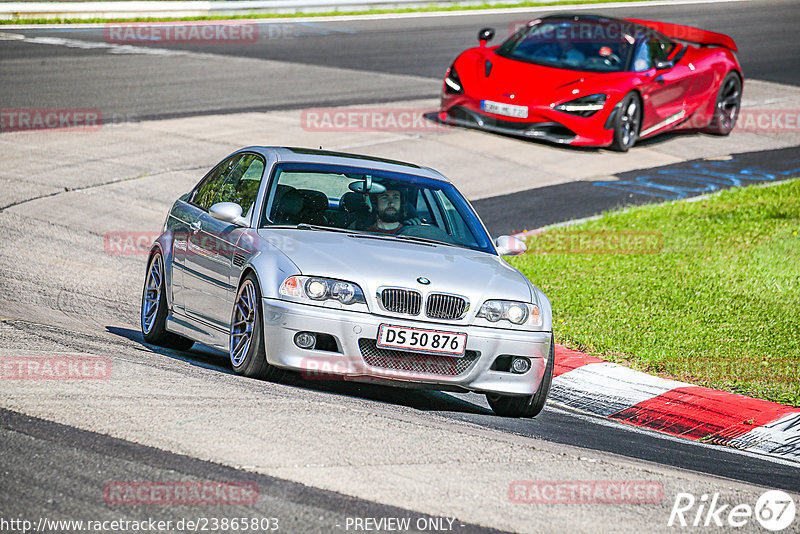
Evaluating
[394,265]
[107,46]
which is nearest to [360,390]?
[394,265]

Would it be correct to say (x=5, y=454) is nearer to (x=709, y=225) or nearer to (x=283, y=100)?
(x=709, y=225)

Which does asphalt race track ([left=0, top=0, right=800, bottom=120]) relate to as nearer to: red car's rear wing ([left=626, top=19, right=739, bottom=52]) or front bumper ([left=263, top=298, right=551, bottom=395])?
red car's rear wing ([left=626, top=19, right=739, bottom=52])

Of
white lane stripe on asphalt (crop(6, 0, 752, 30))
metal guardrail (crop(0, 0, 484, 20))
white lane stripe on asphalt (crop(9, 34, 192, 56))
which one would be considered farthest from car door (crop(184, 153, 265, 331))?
metal guardrail (crop(0, 0, 484, 20))

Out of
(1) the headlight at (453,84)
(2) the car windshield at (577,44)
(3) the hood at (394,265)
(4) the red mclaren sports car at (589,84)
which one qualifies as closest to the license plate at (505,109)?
(4) the red mclaren sports car at (589,84)

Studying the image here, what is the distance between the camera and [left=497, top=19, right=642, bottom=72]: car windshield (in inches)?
675

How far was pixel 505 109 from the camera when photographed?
16.5m

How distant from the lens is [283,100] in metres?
19.0

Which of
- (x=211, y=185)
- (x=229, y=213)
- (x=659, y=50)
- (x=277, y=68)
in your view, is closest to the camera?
(x=229, y=213)

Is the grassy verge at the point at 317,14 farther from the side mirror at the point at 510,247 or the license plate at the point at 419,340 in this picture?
the license plate at the point at 419,340

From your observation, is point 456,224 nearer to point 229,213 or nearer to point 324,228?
point 324,228

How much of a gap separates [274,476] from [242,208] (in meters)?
3.15

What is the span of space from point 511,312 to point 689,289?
4294 mm

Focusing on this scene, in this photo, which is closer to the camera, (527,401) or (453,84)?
(527,401)

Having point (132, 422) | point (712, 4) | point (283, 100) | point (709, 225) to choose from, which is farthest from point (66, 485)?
point (712, 4)
